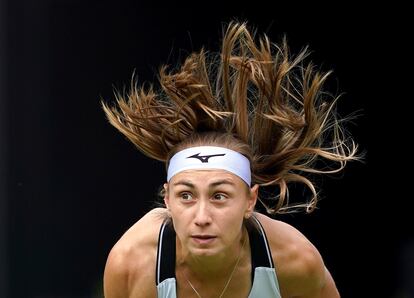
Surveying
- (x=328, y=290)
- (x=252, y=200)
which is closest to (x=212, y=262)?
(x=252, y=200)

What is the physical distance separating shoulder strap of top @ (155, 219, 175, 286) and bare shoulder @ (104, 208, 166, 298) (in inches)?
0.7

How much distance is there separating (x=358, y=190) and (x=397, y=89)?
0.59 m

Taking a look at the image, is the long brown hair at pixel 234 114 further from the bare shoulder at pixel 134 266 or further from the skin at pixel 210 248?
the bare shoulder at pixel 134 266

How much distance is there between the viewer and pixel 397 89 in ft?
22.2

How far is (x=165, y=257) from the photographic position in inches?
169

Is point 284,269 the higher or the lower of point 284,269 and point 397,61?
the lower

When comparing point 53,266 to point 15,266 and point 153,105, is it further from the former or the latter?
point 153,105

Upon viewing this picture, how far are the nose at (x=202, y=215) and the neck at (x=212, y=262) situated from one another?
179mm

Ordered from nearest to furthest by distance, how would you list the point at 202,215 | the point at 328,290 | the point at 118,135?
the point at 202,215
the point at 328,290
the point at 118,135

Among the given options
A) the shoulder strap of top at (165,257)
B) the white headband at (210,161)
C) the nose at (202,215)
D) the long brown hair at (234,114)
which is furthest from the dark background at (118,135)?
the nose at (202,215)

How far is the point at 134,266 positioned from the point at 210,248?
305mm

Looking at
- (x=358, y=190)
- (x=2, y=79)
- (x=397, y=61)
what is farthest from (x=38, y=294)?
(x=397, y=61)

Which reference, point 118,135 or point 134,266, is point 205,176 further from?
point 118,135

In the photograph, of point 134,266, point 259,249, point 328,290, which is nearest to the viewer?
point 134,266
